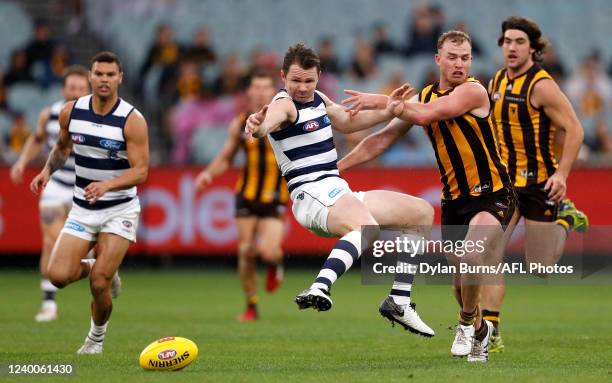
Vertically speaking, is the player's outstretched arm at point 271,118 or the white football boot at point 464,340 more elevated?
the player's outstretched arm at point 271,118

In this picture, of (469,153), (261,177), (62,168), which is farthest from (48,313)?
(469,153)

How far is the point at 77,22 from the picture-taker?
2297cm

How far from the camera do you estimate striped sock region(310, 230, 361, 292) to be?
7.96 m

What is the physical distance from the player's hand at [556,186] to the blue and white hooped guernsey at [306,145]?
181 cm

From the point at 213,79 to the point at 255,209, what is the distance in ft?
28.2

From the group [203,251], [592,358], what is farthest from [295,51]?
[203,251]

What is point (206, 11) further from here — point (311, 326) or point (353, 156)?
point (353, 156)

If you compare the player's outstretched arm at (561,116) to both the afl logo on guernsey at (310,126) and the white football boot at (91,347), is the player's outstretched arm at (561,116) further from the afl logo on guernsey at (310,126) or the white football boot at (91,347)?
the white football boot at (91,347)

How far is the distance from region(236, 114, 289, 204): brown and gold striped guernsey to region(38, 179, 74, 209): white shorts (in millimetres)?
2031

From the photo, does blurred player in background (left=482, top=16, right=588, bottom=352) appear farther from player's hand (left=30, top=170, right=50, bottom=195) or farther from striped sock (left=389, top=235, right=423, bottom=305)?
player's hand (left=30, top=170, right=50, bottom=195)

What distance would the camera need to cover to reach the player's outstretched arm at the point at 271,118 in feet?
25.9

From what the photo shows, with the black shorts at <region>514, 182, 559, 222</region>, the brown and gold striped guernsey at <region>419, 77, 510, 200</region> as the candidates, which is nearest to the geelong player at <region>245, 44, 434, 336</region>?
the brown and gold striped guernsey at <region>419, 77, 510, 200</region>

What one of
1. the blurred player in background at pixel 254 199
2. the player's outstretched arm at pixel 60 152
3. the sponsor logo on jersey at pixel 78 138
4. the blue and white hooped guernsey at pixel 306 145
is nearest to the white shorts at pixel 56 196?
the blurred player in background at pixel 254 199

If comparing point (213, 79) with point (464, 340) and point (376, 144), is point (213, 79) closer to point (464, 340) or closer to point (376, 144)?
point (376, 144)
